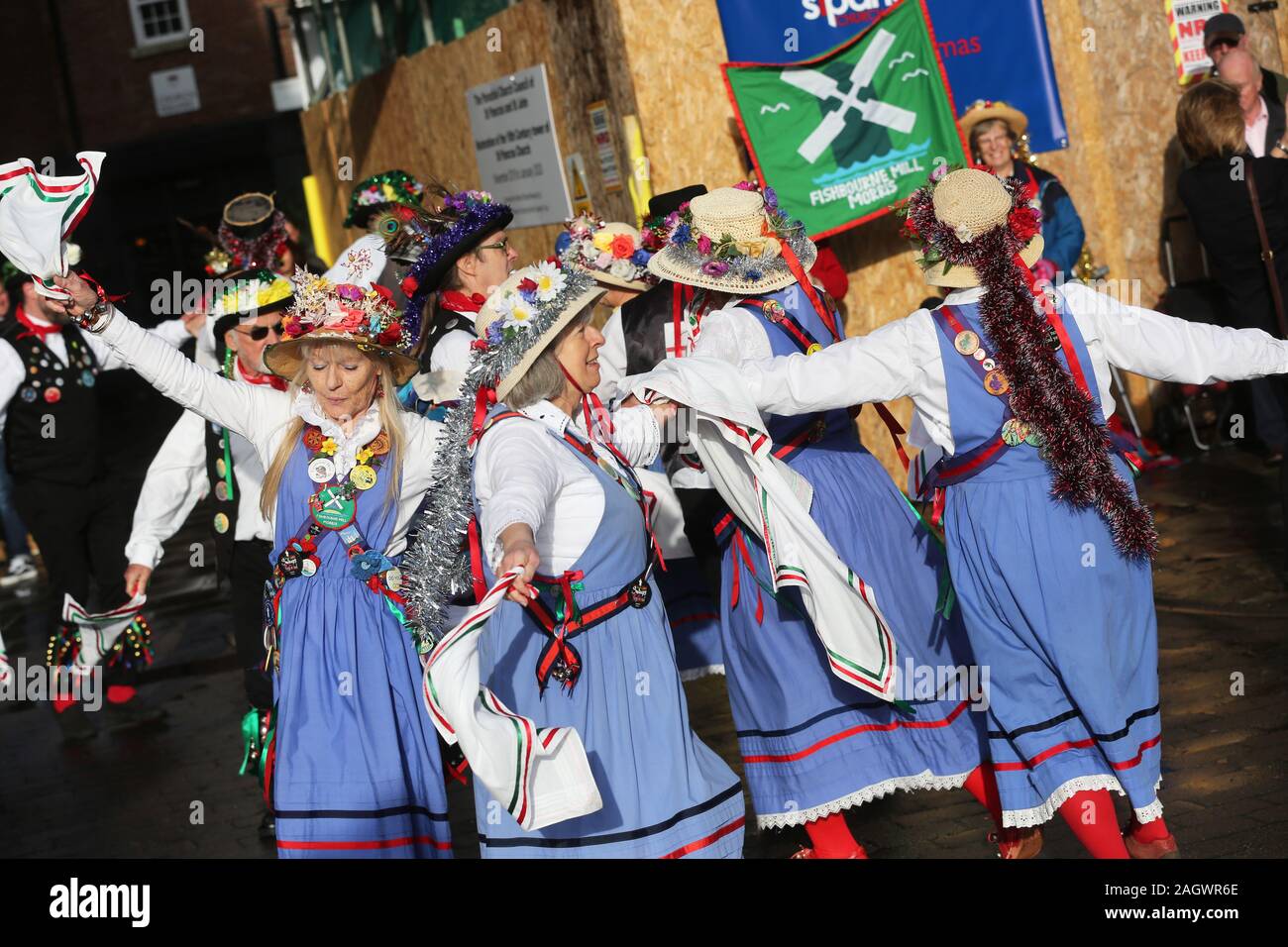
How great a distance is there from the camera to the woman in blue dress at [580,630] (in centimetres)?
398

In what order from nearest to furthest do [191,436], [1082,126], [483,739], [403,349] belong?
[483,739] < [403,349] < [191,436] < [1082,126]

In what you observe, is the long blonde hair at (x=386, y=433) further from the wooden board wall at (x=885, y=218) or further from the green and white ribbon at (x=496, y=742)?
the wooden board wall at (x=885, y=218)

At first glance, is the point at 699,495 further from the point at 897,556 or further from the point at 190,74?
the point at 190,74

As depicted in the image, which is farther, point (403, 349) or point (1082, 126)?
point (1082, 126)

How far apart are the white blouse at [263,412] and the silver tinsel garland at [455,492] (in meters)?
0.26

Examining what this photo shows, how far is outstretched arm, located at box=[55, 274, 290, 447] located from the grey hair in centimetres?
100

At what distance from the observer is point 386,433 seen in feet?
15.3

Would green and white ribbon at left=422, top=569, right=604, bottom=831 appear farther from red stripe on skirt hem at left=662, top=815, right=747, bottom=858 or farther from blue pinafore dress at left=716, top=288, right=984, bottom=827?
blue pinafore dress at left=716, top=288, right=984, bottom=827

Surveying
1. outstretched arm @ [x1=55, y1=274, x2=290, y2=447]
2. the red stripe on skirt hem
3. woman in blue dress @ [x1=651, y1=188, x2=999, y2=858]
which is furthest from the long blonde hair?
the red stripe on skirt hem

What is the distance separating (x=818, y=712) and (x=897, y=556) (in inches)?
22.2

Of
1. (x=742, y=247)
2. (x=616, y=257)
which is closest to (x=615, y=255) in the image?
(x=616, y=257)
